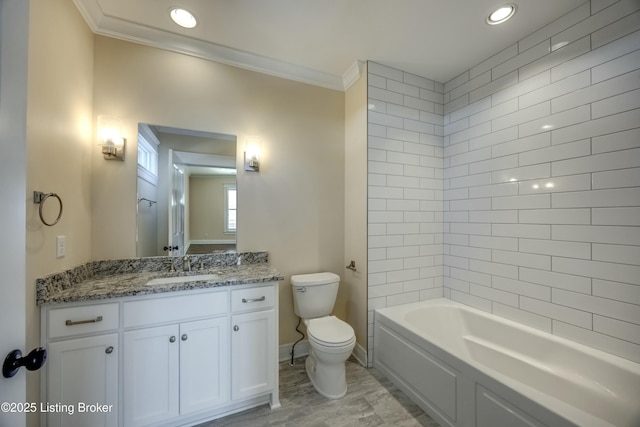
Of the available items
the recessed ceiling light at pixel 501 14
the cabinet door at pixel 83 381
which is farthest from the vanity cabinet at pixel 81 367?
the recessed ceiling light at pixel 501 14

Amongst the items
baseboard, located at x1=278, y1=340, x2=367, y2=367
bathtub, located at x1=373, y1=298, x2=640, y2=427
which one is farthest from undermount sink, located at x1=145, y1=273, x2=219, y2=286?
bathtub, located at x1=373, y1=298, x2=640, y2=427

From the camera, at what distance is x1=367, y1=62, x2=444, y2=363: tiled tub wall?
7.03 ft

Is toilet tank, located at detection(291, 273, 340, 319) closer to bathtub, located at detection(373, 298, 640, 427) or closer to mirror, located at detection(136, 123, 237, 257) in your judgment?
bathtub, located at detection(373, 298, 640, 427)

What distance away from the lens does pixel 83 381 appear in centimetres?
125

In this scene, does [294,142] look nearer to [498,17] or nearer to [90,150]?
[90,150]

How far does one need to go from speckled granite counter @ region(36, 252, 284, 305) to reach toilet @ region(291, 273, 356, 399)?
0.43m

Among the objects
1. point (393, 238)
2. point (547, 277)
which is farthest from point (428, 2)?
point (547, 277)

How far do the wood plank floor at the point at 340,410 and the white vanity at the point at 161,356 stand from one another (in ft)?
0.27

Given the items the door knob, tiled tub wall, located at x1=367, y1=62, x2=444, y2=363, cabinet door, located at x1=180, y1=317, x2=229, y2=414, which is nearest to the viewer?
the door knob

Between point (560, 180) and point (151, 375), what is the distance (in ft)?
9.25

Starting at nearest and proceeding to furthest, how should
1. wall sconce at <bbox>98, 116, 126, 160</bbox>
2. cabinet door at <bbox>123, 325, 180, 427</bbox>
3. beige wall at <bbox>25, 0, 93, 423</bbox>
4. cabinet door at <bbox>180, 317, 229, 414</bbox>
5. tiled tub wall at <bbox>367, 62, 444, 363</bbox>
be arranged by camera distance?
beige wall at <bbox>25, 0, 93, 423</bbox> → cabinet door at <bbox>123, 325, 180, 427</bbox> → cabinet door at <bbox>180, 317, 229, 414</bbox> → wall sconce at <bbox>98, 116, 126, 160</bbox> → tiled tub wall at <bbox>367, 62, 444, 363</bbox>

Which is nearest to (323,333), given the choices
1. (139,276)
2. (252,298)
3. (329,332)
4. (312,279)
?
(329,332)

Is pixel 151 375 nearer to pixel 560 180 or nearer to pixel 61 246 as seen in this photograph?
pixel 61 246

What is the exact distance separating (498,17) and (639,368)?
224cm
